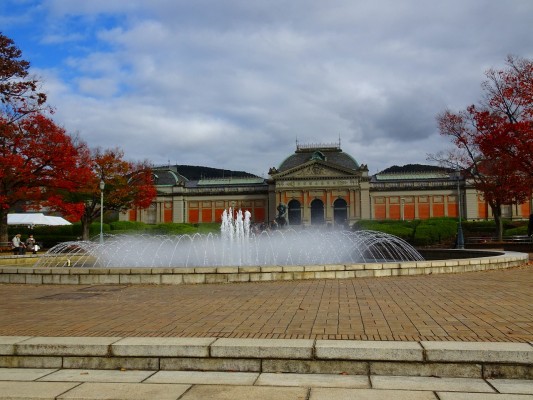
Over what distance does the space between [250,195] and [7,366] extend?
3119 inches

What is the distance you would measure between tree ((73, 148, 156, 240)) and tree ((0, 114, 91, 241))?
11682 millimetres

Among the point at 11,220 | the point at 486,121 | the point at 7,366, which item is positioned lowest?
the point at 7,366

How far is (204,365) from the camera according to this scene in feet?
18.2

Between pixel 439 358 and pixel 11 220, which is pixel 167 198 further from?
pixel 439 358

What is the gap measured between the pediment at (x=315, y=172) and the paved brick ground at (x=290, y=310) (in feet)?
225

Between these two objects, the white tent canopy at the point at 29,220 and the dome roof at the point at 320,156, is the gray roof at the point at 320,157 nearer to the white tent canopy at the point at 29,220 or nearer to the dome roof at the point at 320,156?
the dome roof at the point at 320,156

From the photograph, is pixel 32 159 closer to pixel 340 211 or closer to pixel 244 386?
pixel 244 386

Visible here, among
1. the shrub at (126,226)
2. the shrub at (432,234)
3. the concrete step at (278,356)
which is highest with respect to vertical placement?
the shrub at (126,226)

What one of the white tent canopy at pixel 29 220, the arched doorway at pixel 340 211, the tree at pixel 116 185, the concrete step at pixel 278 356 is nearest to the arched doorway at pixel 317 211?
the arched doorway at pixel 340 211

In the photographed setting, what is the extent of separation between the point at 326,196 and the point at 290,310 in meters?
73.3

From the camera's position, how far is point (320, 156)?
275 ft

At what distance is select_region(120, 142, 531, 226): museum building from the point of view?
3105 inches

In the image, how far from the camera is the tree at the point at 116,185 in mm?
42884

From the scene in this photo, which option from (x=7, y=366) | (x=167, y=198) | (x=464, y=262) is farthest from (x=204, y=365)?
(x=167, y=198)
